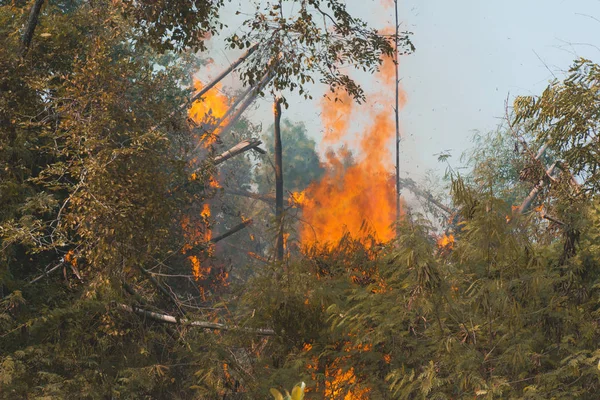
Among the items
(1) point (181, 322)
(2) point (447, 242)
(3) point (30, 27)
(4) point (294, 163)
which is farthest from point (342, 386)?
(4) point (294, 163)

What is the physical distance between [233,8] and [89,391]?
66.7 m

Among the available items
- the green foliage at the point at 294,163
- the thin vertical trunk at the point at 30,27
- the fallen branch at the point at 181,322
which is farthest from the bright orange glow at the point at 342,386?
the green foliage at the point at 294,163

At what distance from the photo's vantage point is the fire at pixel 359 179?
37.3m

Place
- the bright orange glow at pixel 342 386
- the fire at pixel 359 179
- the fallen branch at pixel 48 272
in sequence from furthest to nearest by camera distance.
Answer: the fire at pixel 359 179 → the fallen branch at pixel 48 272 → the bright orange glow at pixel 342 386

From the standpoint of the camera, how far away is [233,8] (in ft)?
240

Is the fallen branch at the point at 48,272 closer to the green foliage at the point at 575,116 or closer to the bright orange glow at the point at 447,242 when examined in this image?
the bright orange glow at the point at 447,242

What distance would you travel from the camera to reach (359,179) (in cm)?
3975

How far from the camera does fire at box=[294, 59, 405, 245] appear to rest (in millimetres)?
37312

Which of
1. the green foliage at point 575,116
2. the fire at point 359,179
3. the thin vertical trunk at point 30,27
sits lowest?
the thin vertical trunk at point 30,27

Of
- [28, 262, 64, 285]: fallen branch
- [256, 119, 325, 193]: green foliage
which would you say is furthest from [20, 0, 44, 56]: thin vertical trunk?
[256, 119, 325, 193]: green foliage

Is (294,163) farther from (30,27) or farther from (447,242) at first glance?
(30,27)

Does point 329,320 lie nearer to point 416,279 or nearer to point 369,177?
point 416,279

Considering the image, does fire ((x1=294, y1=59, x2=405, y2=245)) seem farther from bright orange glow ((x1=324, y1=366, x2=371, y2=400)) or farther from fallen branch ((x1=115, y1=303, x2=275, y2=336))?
bright orange glow ((x1=324, y1=366, x2=371, y2=400))

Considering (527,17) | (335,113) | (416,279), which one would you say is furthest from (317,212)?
(527,17)
